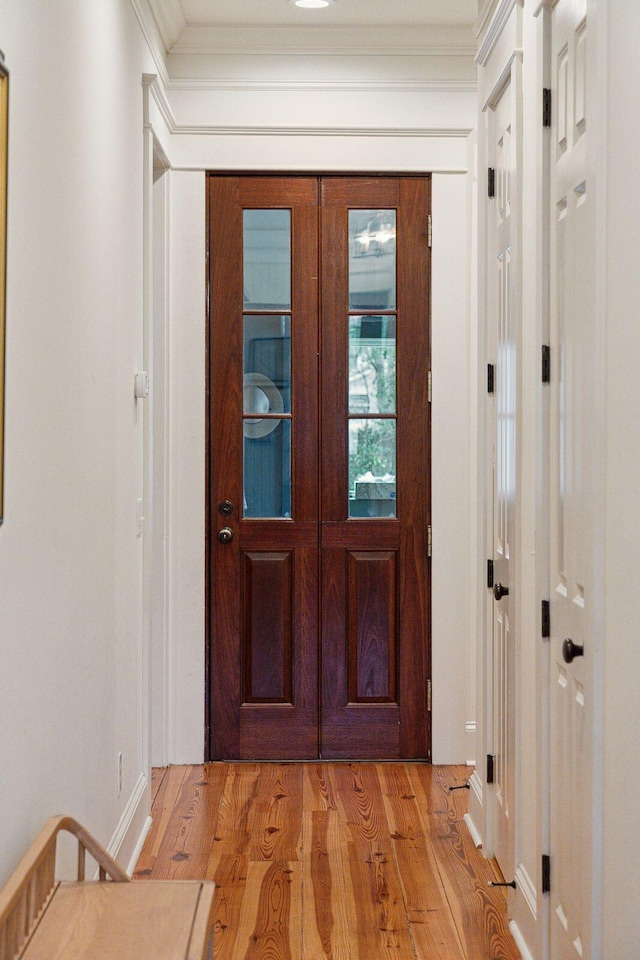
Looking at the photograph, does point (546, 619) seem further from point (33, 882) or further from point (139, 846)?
point (139, 846)

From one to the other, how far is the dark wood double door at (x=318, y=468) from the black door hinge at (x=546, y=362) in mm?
1707

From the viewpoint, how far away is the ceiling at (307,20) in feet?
11.9

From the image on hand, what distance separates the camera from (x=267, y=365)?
13.2ft

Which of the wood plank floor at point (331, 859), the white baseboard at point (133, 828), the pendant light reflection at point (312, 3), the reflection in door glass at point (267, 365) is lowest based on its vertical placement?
the wood plank floor at point (331, 859)

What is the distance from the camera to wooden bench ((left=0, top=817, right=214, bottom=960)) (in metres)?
1.48

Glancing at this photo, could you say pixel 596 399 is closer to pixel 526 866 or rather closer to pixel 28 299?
pixel 28 299

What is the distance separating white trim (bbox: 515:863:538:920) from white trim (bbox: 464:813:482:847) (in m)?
0.59

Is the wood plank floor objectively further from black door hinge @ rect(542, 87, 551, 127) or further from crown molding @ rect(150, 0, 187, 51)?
crown molding @ rect(150, 0, 187, 51)

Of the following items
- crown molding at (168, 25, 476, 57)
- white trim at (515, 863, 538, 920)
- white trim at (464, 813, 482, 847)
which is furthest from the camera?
crown molding at (168, 25, 476, 57)

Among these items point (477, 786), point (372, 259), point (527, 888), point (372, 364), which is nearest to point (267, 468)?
point (372, 364)

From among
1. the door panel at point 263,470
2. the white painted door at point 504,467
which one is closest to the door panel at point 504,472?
the white painted door at point 504,467

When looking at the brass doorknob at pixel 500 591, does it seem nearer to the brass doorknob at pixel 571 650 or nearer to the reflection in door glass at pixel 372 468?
the brass doorknob at pixel 571 650

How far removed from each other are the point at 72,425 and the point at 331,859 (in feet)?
5.68

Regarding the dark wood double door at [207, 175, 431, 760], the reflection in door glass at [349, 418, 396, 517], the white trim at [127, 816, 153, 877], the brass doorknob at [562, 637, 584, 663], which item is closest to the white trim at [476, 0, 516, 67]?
the dark wood double door at [207, 175, 431, 760]
